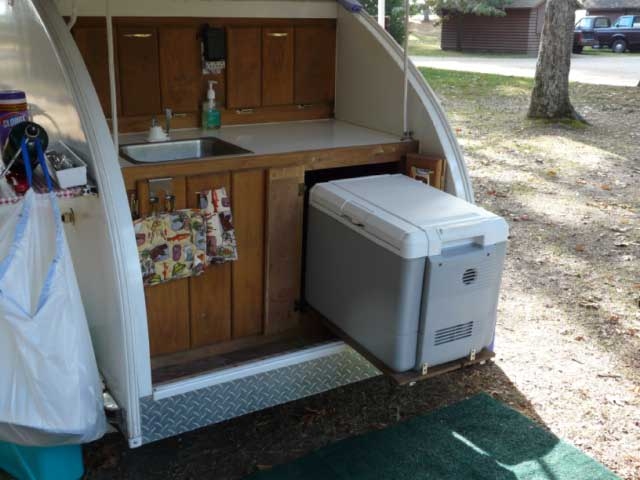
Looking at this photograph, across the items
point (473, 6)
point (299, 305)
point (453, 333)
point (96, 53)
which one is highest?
point (473, 6)

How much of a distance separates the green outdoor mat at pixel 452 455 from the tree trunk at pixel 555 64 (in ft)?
23.3

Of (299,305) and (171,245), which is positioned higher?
(171,245)

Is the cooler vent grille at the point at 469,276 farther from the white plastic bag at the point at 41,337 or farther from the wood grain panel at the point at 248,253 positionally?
the white plastic bag at the point at 41,337

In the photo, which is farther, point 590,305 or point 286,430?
point 590,305

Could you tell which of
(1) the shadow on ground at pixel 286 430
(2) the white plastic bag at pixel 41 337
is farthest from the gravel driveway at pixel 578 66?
(2) the white plastic bag at pixel 41 337

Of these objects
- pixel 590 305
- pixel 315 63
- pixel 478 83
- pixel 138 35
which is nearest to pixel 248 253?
pixel 138 35

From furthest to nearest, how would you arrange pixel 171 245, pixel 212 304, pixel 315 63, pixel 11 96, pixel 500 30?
pixel 500 30
pixel 315 63
pixel 212 304
pixel 171 245
pixel 11 96

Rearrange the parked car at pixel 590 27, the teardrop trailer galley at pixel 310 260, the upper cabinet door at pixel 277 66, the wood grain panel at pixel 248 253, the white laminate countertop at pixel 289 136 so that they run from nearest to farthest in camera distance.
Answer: the teardrop trailer galley at pixel 310 260, the wood grain panel at pixel 248 253, the white laminate countertop at pixel 289 136, the upper cabinet door at pixel 277 66, the parked car at pixel 590 27

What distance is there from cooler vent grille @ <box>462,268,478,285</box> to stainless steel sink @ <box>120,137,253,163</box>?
1.17m

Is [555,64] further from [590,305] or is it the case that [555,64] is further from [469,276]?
[469,276]

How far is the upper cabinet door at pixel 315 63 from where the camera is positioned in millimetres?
3855

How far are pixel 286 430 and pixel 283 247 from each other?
0.79m

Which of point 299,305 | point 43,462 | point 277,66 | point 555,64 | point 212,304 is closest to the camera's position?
point 43,462

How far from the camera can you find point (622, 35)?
22312 millimetres
